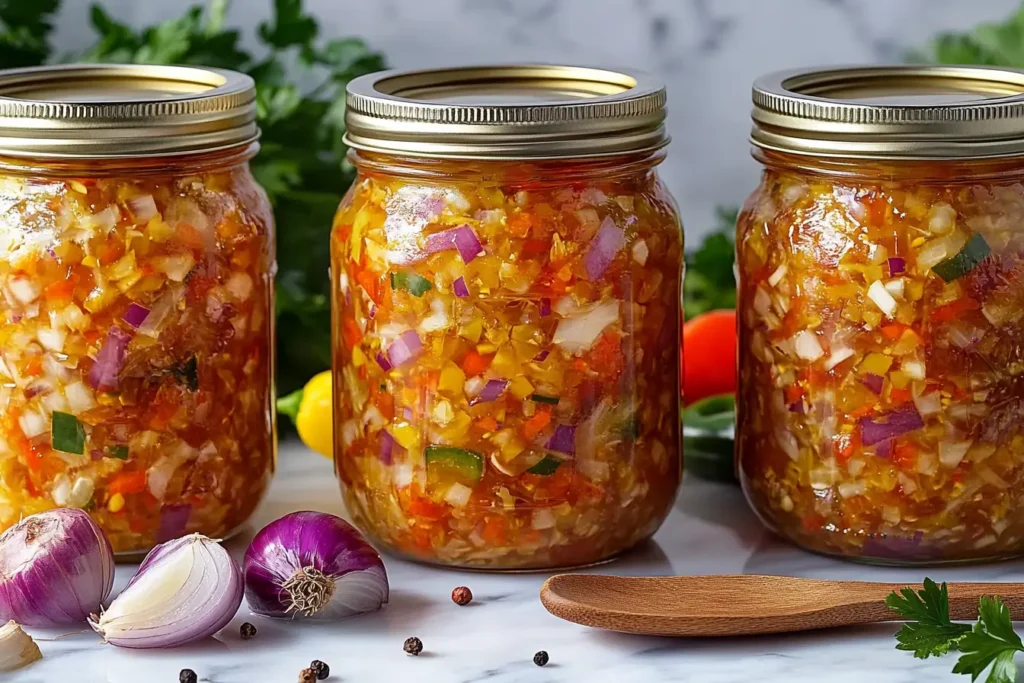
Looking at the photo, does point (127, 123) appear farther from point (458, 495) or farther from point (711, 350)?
point (711, 350)

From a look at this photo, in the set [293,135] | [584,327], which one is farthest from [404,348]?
[293,135]

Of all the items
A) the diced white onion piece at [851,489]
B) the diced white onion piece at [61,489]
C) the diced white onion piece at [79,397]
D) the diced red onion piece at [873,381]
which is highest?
the diced red onion piece at [873,381]

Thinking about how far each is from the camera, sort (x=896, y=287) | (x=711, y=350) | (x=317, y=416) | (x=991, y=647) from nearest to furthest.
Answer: (x=991, y=647), (x=896, y=287), (x=317, y=416), (x=711, y=350)

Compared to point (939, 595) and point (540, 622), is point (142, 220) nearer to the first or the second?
point (540, 622)

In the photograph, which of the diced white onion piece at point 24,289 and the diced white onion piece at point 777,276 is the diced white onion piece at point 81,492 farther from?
the diced white onion piece at point 777,276

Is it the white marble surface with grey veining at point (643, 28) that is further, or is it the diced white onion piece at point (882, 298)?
the white marble surface with grey veining at point (643, 28)

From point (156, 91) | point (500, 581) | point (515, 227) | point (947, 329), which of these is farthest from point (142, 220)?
point (947, 329)

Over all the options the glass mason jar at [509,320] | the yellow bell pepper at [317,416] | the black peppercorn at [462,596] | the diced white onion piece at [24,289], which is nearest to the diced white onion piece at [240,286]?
the glass mason jar at [509,320]

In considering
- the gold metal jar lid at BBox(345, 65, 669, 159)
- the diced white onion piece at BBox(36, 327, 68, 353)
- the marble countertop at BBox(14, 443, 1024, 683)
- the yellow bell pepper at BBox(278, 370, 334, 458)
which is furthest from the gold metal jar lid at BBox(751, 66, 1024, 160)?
the diced white onion piece at BBox(36, 327, 68, 353)
